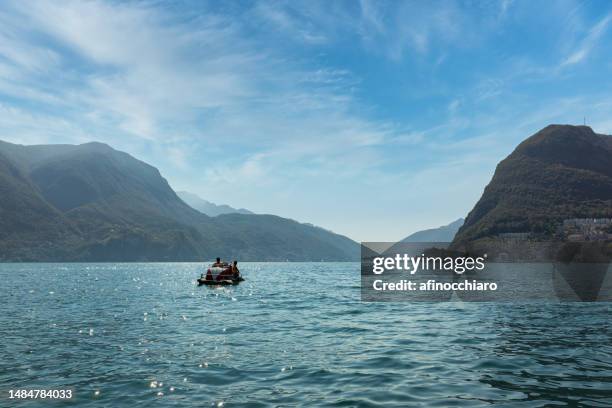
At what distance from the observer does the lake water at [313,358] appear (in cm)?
1473

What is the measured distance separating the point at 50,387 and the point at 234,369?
6.63 metres

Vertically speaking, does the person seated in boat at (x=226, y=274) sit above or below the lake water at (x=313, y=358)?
above

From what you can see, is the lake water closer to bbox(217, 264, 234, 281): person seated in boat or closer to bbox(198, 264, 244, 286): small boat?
bbox(198, 264, 244, 286): small boat

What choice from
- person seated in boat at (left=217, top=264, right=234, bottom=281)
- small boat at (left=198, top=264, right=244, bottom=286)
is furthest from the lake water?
person seated in boat at (left=217, top=264, right=234, bottom=281)

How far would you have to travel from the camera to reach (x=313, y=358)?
20.2m

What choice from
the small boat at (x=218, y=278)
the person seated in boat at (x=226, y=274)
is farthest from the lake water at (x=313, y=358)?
the person seated in boat at (x=226, y=274)

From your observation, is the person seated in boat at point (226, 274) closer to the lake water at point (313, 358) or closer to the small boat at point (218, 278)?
the small boat at point (218, 278)

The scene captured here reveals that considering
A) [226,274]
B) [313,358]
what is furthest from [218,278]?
[313,358]

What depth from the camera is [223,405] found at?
13.9 metres

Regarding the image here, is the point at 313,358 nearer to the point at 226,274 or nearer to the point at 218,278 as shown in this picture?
the point at 218,278

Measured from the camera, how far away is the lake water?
1473 cm

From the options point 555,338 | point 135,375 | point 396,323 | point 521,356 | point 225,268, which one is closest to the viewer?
point 135,375

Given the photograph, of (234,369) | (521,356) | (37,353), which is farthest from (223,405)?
(521,356)

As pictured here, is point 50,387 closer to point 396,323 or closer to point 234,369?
point 234,369
